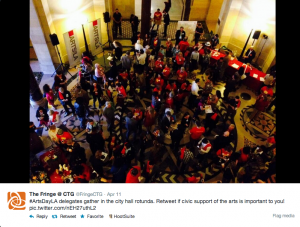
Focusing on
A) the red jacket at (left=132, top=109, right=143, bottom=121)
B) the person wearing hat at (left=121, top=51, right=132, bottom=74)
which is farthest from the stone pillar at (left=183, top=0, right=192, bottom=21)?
the red jacket at (left=132, top=109, right=143, bottom=121)

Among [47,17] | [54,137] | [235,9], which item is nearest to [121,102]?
[54,137]

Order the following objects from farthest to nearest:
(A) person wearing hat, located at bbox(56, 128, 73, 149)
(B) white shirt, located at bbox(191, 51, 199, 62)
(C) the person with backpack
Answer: (C) the person with backpack < (B) white shirt, located at bbox(191, 51, 199, 62) < (A) person wearing hat, located at bbox(56, 128, 73, 149)

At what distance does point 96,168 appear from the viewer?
19.2 feet

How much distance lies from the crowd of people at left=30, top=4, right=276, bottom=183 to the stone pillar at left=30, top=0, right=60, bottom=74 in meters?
2.04

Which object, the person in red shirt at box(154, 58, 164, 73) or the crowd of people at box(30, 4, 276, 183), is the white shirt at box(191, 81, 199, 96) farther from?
the person in red shirt at box(154, 58, 164, 73)

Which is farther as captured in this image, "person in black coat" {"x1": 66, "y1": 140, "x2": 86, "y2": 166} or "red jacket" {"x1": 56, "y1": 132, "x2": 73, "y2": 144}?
"red jacket" {"x1": 56, "y1": 132, "x2": 73, "y2": 144}

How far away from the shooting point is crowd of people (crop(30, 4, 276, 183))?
579 centimetres

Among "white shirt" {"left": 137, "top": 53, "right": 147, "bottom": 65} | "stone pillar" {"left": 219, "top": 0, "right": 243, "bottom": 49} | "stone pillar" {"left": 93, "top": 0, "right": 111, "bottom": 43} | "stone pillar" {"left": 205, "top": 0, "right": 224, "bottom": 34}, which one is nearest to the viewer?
"white shirt" {"left": 137, "top": 53, "right": 147, "bottom": 65}

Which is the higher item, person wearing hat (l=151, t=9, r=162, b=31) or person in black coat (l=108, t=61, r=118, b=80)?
person wearing hat (l=151, t=9, r=162, b=31)
